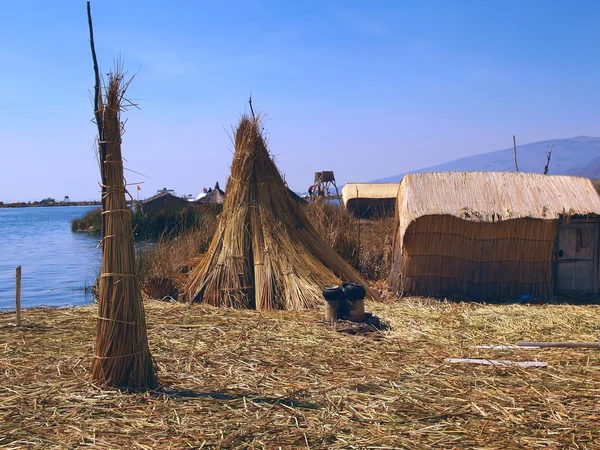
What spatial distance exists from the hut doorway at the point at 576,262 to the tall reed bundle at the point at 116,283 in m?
7.21

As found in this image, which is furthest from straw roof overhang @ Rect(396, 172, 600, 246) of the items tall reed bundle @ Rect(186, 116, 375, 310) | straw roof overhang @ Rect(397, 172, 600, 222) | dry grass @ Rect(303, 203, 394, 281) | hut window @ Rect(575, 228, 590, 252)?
dry grass @ Rect(303, 203, 394, 281)

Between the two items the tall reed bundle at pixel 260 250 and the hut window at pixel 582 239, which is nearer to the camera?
the tall reed bundle at pixel 260 250

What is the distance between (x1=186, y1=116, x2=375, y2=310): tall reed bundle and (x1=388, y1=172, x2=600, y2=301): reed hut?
1.01 meters

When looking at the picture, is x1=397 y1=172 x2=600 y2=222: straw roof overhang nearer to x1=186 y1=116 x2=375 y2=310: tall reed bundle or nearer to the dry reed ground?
x1=186 y1=116 x2=375 y2=310: tall reed bundle

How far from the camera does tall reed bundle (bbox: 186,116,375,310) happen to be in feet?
28.9

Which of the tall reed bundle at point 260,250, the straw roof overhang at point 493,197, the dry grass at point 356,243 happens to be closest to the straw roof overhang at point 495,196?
the straw roof overhang at point 493,197

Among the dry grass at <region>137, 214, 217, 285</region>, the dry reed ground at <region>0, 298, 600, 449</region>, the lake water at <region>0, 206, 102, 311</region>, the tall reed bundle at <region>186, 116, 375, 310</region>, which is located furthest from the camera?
the lake water at <region>0, 206, 102, 311</region>

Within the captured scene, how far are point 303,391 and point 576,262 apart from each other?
261 inches

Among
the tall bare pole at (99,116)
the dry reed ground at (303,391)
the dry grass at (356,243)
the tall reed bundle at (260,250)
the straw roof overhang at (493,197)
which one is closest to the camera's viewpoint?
the dry reed ground at (303,391)

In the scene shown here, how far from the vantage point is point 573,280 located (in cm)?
988

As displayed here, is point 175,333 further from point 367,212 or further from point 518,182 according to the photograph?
point 367,212

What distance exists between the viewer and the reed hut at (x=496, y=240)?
371 inches

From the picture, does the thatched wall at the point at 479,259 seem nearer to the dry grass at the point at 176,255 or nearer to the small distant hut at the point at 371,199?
the dry grass at the point at 176,255

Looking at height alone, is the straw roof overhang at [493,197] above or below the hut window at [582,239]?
above
